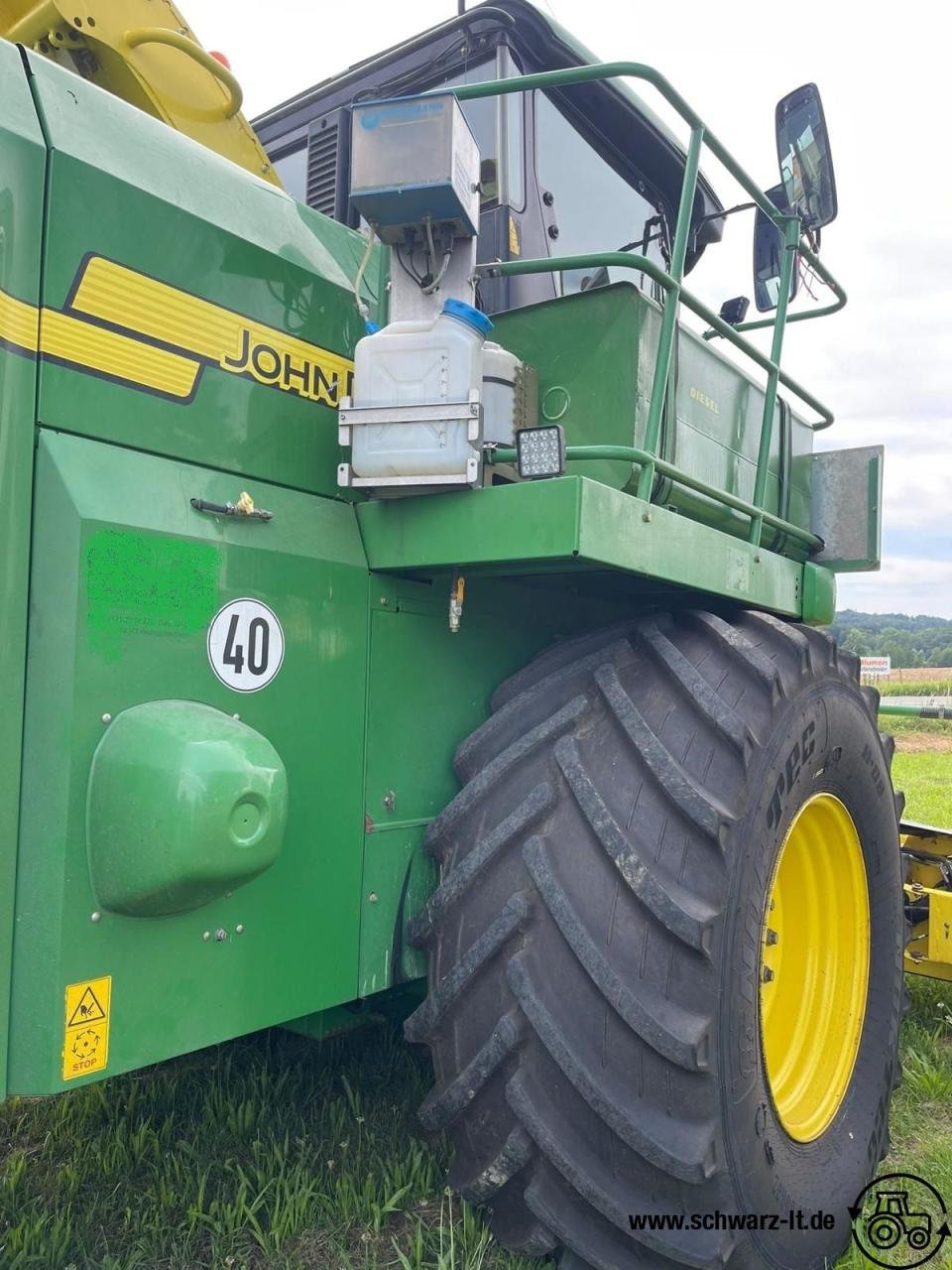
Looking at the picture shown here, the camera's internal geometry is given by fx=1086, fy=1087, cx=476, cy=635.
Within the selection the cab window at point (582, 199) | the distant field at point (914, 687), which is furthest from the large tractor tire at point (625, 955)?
the distant field at point (914, 687)

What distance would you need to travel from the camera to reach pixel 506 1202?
2.03 m

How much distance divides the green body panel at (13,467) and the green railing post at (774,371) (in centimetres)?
171

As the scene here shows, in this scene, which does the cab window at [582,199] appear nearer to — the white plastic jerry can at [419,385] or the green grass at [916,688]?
the white plastic jerry can at [419,385]

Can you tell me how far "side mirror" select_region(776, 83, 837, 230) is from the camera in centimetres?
285

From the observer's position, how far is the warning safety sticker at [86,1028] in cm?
159

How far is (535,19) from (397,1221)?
117 inches

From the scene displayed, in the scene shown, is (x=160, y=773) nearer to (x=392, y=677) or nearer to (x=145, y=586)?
(x=145, y=586)

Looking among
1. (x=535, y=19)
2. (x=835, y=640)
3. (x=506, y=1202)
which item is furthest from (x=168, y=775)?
(x=535, y=19)

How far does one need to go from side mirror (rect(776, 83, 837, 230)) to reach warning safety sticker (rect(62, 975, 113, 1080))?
257 cm

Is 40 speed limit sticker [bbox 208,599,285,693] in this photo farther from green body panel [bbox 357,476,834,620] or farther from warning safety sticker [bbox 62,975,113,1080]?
warning safety sticker [bbox 62,975,113,1080]

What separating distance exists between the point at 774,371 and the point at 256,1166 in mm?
2304

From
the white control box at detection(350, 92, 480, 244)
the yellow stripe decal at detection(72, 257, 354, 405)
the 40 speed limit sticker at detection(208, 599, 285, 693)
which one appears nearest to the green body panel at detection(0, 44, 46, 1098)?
the yellow stripe decal at detection(72, 257, 354, 405)

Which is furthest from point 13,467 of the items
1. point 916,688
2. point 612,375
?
point 916,688

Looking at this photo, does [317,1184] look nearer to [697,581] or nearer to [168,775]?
[168,775]
